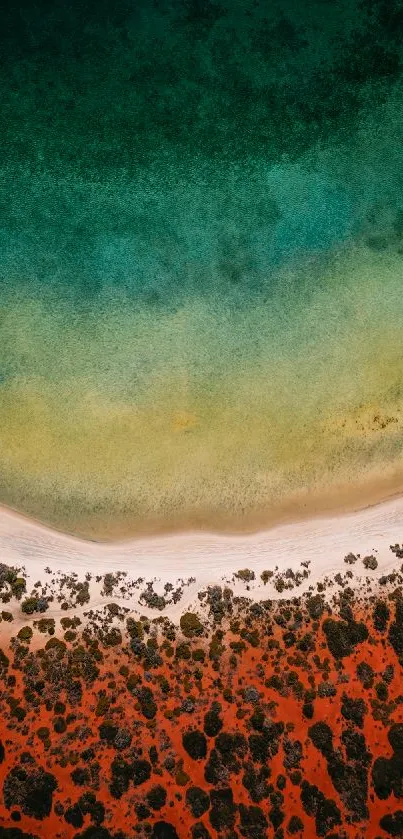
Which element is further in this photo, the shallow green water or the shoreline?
the shallow green water

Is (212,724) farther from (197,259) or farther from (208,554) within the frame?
(197,259)

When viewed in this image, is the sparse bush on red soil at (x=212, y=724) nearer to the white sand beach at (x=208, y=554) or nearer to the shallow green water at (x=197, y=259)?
the white sand beach at (x=208, y=554)

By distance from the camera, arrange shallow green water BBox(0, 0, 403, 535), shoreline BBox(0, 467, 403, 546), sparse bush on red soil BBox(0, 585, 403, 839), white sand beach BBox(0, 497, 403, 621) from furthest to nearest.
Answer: shallow green water BBox(0, 0, 403, 535) → shoreline BBox(0, 467, 403, 546) → white sand beach BBox(0, 497, 403, 621) → sparse bush on red soil BBox(0, 585, 403, 839)

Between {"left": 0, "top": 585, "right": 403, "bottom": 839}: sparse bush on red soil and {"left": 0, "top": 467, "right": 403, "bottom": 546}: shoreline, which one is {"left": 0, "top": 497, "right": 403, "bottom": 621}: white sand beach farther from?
{"left": 0, "top": 585, "right": 403, "bottom": 839}: sparse bush on red soil

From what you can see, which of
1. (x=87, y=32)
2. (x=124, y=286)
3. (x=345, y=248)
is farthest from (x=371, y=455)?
(x=87, y=32)

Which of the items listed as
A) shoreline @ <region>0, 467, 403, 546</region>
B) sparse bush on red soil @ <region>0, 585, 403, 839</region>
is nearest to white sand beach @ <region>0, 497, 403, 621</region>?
shoreline @ <region>0, 467, 403, 546</region>

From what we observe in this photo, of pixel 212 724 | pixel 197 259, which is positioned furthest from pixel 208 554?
pixel 197 259

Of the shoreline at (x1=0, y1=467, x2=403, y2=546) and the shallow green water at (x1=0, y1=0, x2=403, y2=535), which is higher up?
the shallow green water at (x1=0, y1=0, x2=403, y2=535)

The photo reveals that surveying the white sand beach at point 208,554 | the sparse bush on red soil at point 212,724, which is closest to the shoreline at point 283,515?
the white sand beach at point 208,554

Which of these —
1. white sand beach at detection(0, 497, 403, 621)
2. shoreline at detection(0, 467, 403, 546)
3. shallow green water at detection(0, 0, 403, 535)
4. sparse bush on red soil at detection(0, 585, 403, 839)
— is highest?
shallow green water at detection(0, 0, 403, 535)
